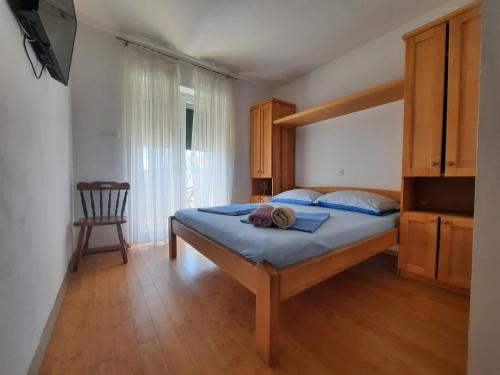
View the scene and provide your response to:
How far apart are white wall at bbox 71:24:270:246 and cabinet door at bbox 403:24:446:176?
3.20 metres

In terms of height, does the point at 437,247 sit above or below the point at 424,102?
below

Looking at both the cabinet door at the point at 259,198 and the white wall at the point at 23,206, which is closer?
the white wall at the point at 23,206

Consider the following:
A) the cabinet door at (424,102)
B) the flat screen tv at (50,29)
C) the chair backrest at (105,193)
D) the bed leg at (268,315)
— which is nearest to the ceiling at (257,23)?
the cabinet door at (424,102)

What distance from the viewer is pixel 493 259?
664mm

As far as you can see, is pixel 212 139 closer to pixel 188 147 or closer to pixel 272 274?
pixel 188 147

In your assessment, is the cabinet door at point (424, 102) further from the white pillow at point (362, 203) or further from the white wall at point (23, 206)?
the white wall at point (23, 206)

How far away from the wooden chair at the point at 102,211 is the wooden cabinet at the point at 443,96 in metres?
2.93

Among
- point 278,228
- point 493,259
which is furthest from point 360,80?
point 493,259

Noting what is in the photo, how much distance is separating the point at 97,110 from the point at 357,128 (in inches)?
131

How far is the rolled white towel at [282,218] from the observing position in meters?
1.48

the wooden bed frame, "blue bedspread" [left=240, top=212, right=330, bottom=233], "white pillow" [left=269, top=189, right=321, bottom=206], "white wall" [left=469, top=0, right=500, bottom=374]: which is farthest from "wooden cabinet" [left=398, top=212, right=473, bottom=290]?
"white wall" [left=469, top=0, right=500, bottom=374]

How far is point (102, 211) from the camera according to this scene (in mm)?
2521

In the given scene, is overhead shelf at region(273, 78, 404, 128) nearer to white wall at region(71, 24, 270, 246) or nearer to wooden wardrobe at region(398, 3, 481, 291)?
wooden wardrobe at region(398, 3, 481, 291)

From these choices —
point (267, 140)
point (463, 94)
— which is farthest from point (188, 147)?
point (463, 94)
